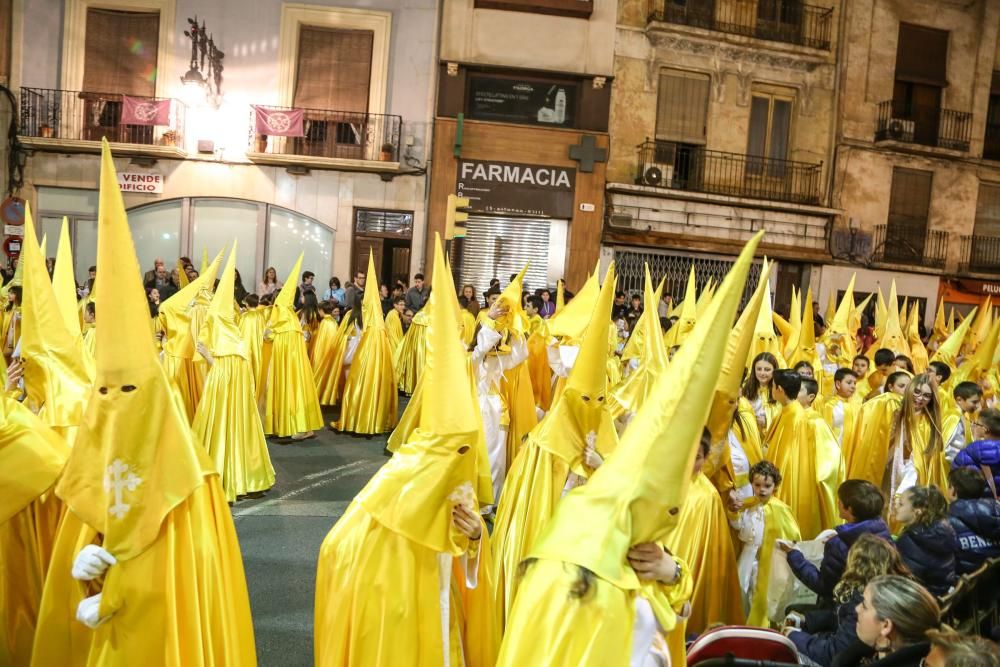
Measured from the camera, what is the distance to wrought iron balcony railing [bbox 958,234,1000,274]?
2281 centimetres

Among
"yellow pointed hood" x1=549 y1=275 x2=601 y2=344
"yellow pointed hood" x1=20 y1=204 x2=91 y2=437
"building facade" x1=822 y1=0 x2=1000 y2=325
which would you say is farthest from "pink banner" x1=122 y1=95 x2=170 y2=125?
"building facade" x1=822 y1=0 x2=1000 y2=325

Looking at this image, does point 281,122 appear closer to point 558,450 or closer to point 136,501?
point 558,450

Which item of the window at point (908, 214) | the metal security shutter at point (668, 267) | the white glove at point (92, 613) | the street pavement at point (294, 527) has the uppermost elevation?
the window at point (908, 214)

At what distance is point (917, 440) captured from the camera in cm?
643

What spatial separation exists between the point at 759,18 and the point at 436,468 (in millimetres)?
21902

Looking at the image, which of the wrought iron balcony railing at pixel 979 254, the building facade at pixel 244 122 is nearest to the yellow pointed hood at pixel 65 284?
the building facade at pixel 244 122

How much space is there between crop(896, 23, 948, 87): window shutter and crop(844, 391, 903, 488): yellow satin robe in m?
18.7

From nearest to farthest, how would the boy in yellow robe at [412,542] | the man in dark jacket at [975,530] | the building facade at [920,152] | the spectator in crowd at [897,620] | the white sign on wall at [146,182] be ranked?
the spectator in crowd at [897,620]
the boy in yellow robe at [412,542]
the man in dark jacket at [975,530]
the white sign on wall at [146,182]
the building facade at [920,152]

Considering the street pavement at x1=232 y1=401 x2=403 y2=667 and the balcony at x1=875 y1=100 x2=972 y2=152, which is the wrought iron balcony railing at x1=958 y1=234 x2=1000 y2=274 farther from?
the street pavement at x1=232 y1=401 x2=403 y2=667

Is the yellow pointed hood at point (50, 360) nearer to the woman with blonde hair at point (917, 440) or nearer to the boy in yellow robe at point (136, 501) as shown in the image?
the boy in yellow robe at point (136, 501)

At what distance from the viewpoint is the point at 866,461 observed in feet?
24.2

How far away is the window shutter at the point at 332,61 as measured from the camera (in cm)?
1939

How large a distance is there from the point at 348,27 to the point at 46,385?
56.3 feet

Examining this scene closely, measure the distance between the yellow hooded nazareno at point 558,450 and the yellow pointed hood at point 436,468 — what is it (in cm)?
147
